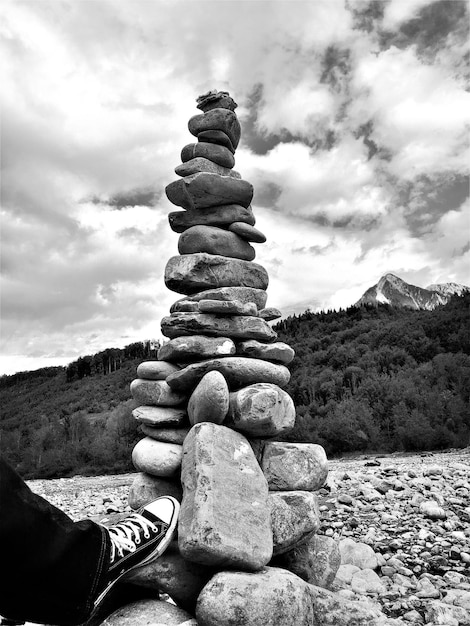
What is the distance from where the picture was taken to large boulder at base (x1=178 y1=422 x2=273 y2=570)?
4344mm

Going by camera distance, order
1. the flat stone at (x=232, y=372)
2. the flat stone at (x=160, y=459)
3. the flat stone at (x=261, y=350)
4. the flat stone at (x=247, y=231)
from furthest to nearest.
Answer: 1. the flat stone at (x=247, y=231)
2. the flat stone at (x=261, y=350)
3. the flat stone at (x=232, y=372)
4. the flat stone at (x=160, y=459)

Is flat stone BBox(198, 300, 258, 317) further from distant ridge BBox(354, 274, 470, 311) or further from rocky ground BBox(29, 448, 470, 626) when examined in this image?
distant ridge BBox(354, 274, 470, 311)

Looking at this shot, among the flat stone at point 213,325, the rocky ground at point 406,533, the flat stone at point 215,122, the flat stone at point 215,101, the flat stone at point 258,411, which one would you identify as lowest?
the rocky ground at point 406,533

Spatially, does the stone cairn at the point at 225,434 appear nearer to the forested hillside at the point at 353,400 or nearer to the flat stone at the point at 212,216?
the flat stone at the point at 212,216

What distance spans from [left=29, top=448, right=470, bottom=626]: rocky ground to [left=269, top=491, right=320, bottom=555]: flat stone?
995mm

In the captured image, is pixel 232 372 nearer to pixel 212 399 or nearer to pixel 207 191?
pixel 212 399

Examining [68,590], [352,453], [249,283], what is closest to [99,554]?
[68,590]

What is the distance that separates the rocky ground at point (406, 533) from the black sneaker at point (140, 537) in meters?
2.06

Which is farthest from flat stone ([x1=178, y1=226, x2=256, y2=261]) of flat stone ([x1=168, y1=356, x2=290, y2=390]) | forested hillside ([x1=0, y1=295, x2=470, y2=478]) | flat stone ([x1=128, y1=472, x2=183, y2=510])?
forested hillside ([x1=0, y1=295, x2=470, y2=478])

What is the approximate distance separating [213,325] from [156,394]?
1215 mm

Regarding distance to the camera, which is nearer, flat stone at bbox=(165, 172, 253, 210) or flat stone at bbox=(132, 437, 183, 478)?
flat stone at bbox=(132, 437, 183, 478)

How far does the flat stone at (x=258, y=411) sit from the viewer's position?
5.67 metres

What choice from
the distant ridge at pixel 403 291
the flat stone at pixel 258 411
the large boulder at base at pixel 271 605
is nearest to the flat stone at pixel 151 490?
the flat stone at pixel 258 411

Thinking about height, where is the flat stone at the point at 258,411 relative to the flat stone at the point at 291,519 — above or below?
above
